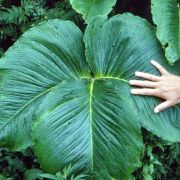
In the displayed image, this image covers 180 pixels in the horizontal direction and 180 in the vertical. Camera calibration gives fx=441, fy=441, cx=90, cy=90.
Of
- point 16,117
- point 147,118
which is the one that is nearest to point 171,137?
point 147,118

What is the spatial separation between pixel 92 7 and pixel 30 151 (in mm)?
1175

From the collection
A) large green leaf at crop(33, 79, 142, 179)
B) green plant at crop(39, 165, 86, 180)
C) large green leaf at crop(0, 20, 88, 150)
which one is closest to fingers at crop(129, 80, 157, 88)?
large green leaf at crop(33, 79, 142, 179)

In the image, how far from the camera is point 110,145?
2828mm

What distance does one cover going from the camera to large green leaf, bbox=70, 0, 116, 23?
10.6 feet

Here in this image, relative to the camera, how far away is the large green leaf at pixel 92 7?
3.25 meters

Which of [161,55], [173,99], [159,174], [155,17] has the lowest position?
[159,174]

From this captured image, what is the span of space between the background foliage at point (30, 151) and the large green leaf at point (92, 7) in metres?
0.65

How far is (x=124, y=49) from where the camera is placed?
312 cm

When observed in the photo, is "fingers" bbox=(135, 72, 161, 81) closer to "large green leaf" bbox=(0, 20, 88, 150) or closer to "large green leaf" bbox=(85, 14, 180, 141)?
"large green leaf" bbox=(85, 14, 180, 141)

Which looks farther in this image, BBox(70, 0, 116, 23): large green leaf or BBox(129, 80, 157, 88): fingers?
BBox(70, 0, 116, 23): large green leaf

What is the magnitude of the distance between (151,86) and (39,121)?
78 centimetres

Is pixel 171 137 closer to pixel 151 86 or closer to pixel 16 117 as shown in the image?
pixel 151 86

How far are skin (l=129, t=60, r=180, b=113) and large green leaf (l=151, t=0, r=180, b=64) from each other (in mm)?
132

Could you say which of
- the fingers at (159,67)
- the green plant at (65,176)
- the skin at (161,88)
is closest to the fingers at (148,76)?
the skin at (161,88)
